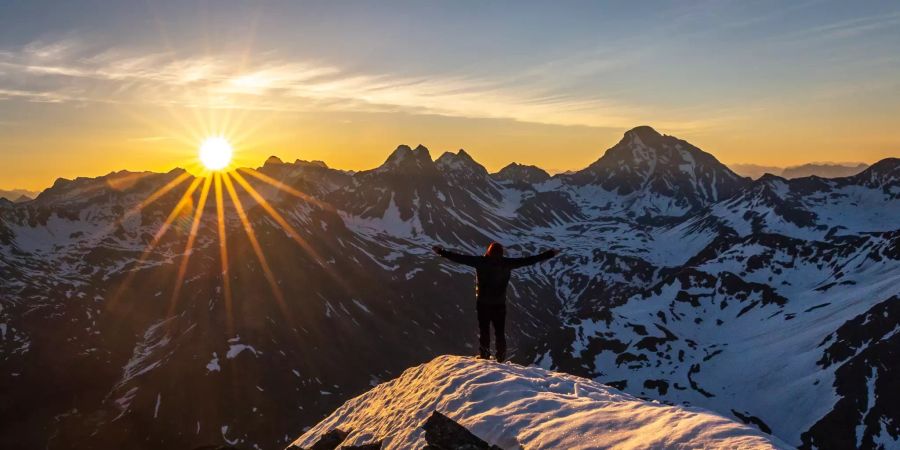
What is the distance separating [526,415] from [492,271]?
6.24 m

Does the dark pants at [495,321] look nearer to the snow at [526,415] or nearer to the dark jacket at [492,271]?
the dark jacket at [492,271]

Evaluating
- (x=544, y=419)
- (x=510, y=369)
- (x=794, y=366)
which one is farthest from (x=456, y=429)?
(x=794, y=366)

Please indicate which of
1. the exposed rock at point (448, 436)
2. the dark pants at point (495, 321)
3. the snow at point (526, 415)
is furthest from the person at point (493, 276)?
the exposed rock at point (448, 436)

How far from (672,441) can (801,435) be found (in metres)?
175

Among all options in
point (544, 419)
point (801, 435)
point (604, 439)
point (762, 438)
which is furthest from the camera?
point (801, 435)

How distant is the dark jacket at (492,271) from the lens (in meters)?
21.9

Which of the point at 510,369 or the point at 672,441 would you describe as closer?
the point at 672,441

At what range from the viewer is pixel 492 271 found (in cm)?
2197

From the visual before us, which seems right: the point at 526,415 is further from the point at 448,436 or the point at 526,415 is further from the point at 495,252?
the point at 495,252

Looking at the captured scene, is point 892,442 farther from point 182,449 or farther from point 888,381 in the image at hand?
point 182,449

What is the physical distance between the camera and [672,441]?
13.7 meters

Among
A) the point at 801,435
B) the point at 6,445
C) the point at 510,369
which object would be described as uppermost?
the point at 510,369

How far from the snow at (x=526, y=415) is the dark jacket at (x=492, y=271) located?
2.57 metres

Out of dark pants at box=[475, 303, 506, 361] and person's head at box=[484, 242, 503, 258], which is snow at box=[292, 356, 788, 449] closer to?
dark pants at box=[475, 303, 506, 361]
